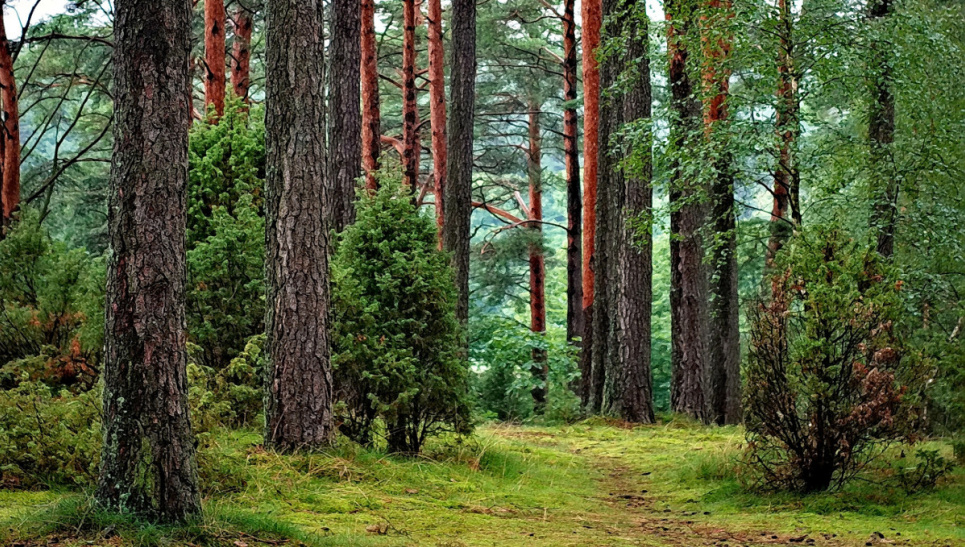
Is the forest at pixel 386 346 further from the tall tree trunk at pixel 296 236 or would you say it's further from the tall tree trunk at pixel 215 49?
the tall tree trunk at pixel 215 49

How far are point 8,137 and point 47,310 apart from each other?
197 inches

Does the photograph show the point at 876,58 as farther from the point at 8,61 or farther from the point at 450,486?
the point at 8,61

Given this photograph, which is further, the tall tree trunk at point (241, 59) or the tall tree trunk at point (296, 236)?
the tall tree trunk at point (241, 59)

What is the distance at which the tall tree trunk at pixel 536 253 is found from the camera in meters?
23.0

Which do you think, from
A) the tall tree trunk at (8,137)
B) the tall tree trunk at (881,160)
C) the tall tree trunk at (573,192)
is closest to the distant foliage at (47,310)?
the tall tree trunk at (8,137)

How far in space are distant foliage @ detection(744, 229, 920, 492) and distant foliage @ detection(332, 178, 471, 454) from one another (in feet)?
8.21

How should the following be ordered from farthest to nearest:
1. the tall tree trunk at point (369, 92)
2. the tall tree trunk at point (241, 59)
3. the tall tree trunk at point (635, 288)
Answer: the tall tree trunk at point (369, 92)
the tall tree trunk at point (241, 59)
the tall tree trunk at point (635, 288)

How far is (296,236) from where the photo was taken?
7.07 metres

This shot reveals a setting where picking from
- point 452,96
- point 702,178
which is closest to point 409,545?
point 702,178

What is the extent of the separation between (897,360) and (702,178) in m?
2.90

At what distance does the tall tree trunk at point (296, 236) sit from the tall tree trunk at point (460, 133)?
7.56 m

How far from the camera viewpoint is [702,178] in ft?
29.3

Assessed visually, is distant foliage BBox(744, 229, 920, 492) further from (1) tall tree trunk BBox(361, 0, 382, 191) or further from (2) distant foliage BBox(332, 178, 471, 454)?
(1) tall tree trunk BBox(361, 0, 382, 191)

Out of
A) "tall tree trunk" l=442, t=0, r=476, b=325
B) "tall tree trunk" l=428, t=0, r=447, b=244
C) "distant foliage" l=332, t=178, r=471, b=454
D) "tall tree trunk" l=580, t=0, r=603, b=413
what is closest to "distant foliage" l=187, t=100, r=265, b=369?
"distant foliage" l=332, t=178, r=471, b=454
